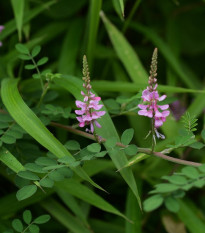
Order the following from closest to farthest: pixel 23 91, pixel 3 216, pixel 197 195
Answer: pixel 3 216 < pixel 23 91 < pixel 197 195

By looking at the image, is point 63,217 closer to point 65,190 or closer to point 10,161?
point 65,190

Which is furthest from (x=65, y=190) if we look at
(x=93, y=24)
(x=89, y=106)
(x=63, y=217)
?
(x=93, y=24)

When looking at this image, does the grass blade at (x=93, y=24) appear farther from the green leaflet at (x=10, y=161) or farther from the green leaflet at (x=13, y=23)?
the green leaflet at (x=10, y=161)

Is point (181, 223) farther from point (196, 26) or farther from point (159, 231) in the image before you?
point (196, 26)

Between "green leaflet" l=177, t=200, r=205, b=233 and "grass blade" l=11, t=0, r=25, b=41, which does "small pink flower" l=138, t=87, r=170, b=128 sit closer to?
"green leaflet" l=177, t=200, r=205, b=233

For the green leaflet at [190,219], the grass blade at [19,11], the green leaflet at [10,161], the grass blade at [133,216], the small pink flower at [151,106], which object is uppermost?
the grass blade at [19,11]

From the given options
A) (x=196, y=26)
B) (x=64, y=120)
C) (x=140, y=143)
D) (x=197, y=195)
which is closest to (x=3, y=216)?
(x=64, y=120)

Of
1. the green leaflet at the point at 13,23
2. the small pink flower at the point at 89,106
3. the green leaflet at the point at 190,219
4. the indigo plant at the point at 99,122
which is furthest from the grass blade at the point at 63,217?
the green leaflet at the point at 13,23
